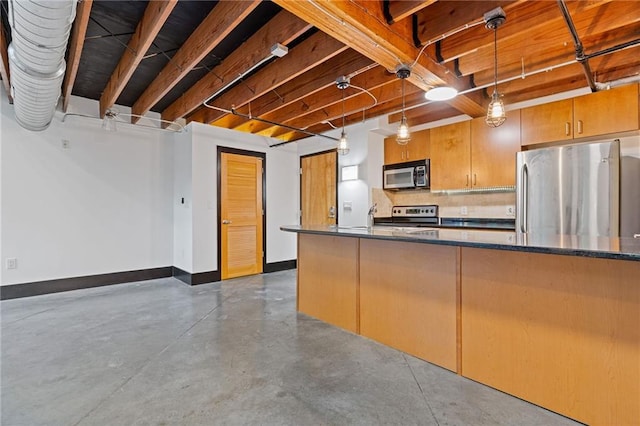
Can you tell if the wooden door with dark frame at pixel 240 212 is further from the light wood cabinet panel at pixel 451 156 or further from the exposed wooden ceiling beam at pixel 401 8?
the exposed wooden ceiling beam at pixel 401 8

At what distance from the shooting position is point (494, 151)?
13.2 ft

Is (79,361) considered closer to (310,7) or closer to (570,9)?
(310,7)

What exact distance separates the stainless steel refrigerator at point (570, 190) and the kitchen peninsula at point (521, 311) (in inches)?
63.9

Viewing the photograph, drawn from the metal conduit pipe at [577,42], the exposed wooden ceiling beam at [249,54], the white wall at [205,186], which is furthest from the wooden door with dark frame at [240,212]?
the metal conduit pipe at [577,42]

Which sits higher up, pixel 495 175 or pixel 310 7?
pixel 310 7

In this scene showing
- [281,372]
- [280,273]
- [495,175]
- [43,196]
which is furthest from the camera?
[280,273]

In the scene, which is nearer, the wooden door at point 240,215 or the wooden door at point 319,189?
the wooden door at point 240,215

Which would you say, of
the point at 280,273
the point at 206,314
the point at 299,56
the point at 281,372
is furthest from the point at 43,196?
the point at 281,372

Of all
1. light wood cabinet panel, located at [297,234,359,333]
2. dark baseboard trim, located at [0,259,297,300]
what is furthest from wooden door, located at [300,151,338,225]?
light wood cabinet panel, located at [297,234,359,333]

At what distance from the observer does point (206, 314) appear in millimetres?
3467

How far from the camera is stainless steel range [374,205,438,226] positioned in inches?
190

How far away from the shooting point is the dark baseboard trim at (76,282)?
4.08 metres

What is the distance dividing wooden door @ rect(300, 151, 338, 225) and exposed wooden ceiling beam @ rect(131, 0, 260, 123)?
2.85 meters

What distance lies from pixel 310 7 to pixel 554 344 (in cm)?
251
